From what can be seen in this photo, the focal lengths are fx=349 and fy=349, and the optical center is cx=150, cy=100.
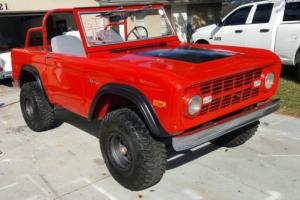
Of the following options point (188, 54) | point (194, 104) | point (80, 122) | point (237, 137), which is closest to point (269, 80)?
point (188, 54)

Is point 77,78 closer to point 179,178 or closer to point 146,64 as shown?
point 146,64

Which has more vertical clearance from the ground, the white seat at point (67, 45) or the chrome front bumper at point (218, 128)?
the white seat at point (67, 45)

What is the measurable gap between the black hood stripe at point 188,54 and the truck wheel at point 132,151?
2.60 ft

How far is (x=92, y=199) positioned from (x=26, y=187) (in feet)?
2.66

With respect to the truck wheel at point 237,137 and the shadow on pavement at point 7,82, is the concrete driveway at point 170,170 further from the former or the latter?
the shadow on pavement at point 7,82

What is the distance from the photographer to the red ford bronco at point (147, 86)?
299 centimetres

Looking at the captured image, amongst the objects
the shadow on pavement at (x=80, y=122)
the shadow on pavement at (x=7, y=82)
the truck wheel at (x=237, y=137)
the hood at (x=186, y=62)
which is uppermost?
the hood at (x=186, y=62)

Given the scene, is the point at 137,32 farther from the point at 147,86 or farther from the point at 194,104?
the point at 194,104

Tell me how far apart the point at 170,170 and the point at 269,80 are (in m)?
1.48

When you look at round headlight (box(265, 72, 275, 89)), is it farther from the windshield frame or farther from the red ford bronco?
the windshield frame

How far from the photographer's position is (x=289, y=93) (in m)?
7.09

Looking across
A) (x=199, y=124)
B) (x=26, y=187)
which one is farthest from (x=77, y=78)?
(x=199, y=124)

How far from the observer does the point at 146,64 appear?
3.34 m

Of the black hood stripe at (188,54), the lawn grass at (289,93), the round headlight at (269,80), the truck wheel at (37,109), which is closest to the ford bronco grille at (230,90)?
the round headlight at (269,80)
